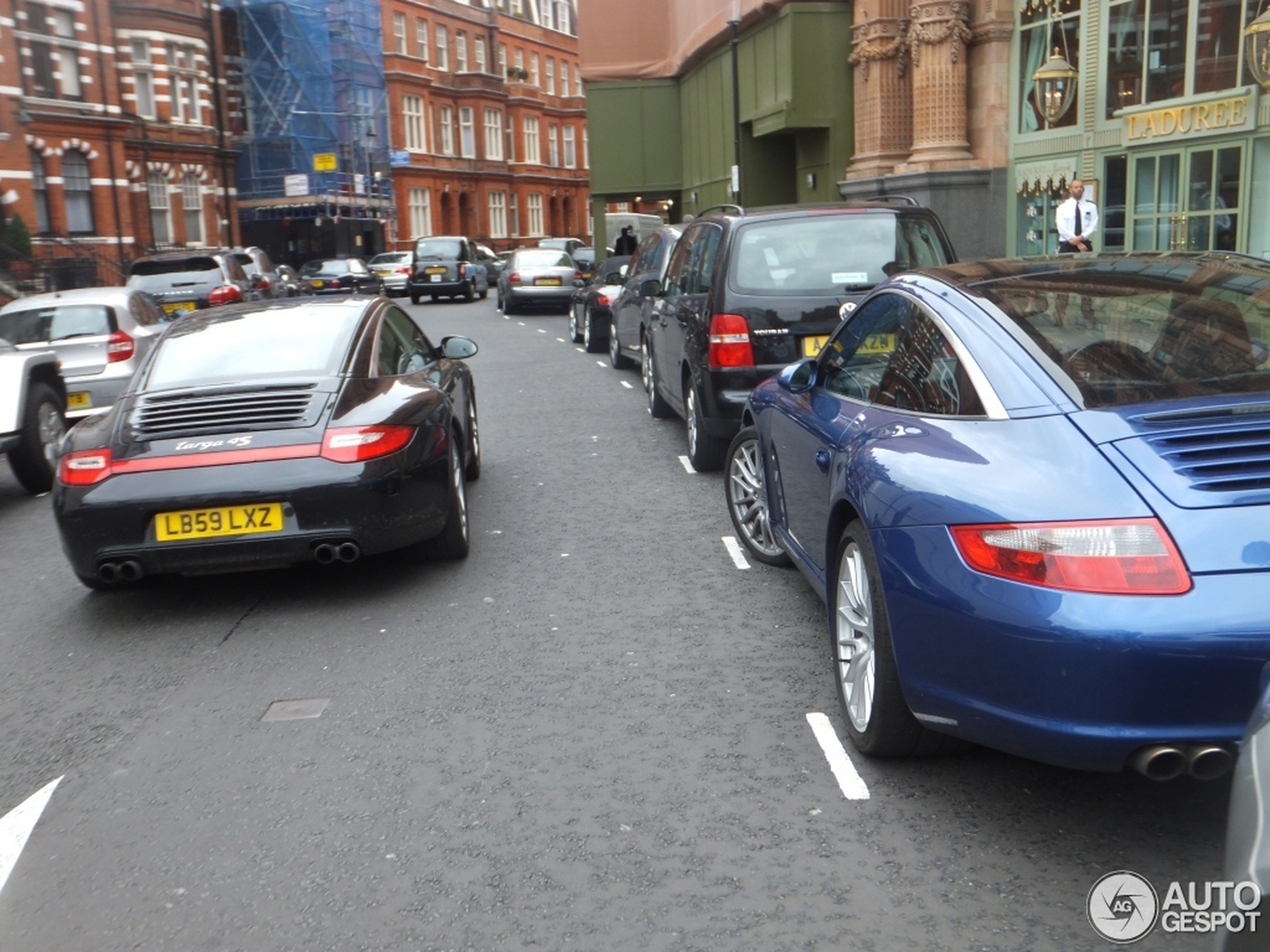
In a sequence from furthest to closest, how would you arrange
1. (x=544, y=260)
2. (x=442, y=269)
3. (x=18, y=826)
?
(x=442, y=269) → (x=544, y=260) → (x=18, y=826)

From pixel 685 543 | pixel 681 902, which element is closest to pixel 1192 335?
pixel 681 902

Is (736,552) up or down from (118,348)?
down

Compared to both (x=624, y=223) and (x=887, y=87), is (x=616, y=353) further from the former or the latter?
(x=624, y=223)

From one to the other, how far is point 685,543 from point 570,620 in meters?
1.56

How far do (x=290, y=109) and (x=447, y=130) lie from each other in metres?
14.9

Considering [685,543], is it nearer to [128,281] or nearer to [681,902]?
[681,902]

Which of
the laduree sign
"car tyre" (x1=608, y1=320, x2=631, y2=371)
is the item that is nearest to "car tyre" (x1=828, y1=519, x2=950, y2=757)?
"car tyre" (x1=608, y1=320, x2=631, y2=371)

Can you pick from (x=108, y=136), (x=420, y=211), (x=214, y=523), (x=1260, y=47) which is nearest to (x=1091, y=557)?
(x=214, y=523)

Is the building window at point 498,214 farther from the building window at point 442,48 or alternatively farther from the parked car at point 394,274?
the parked car at point 394,274

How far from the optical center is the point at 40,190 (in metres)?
39.7

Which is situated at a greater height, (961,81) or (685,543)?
(961,81)

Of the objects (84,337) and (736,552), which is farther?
(84,337)

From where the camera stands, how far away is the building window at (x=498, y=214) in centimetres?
7531

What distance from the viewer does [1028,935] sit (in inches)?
123
